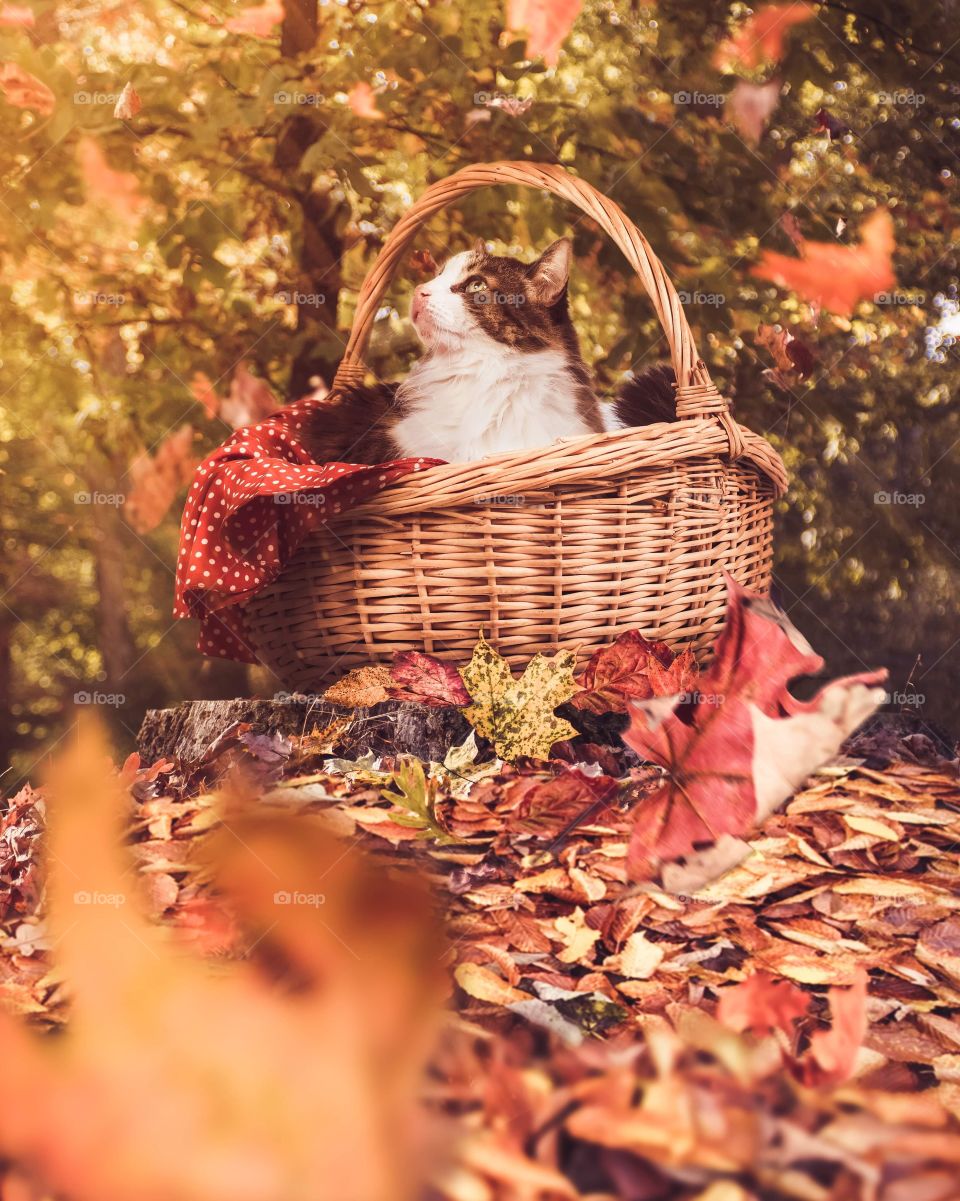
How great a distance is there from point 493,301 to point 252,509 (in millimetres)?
694

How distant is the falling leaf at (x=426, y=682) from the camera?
1.67 metres

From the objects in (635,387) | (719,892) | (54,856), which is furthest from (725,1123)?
(635,387)

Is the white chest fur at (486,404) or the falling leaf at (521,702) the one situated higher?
the white chest fur at (486,404)

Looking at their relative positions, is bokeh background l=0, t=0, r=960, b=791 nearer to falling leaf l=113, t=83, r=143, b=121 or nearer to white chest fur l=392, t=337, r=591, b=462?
falling leaf l=113, t=83, r=143, b=121

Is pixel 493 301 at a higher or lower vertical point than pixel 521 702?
higher

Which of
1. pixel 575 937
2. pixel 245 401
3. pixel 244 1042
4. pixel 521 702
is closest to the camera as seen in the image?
pixel 244 1042

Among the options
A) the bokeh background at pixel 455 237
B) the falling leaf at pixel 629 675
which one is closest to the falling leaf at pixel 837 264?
the bokeh background at pixel 455 237

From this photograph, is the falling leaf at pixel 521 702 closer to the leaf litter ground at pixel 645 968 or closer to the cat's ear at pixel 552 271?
the leaf litter ground at pixel 645 968

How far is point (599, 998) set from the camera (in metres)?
1.00

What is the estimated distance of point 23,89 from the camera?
84.4 inches

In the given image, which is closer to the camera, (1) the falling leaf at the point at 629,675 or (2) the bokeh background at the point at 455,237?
(1) the falling leaf at the point at 629,675

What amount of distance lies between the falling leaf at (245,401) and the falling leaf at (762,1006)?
71.7 inches

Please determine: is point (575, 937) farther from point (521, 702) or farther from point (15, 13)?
point (15, 13)

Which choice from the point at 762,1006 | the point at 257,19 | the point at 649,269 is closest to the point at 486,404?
the point at 649,269
